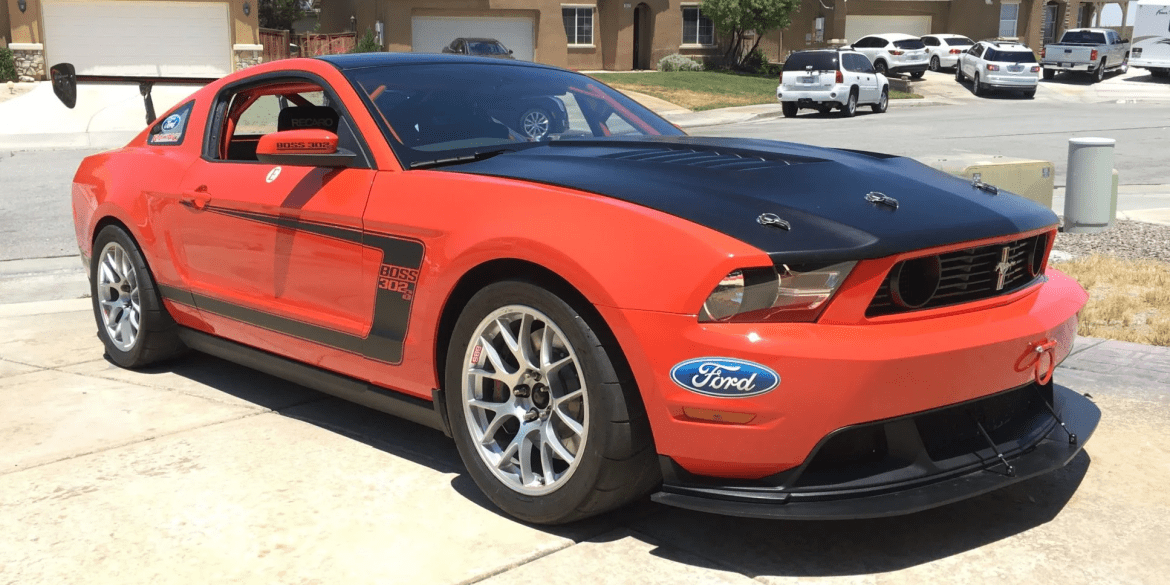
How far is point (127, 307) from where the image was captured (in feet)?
18.5

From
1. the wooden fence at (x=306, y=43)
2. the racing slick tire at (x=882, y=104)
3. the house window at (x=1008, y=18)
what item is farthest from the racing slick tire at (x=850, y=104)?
the house window at (x=1008, y=18)

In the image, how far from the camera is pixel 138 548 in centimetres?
355

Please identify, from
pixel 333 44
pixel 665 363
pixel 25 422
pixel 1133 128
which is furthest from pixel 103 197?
pixel 333 44

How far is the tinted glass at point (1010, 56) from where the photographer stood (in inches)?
1453

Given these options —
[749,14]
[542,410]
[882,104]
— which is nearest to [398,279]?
[542,410]

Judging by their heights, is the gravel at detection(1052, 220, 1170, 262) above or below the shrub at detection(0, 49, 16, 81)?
below

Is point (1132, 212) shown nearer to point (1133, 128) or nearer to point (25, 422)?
point (25, 422)

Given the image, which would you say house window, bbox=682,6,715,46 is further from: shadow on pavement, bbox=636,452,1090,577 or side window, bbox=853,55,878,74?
shadow on pavement, bbox=636,452,1090,577

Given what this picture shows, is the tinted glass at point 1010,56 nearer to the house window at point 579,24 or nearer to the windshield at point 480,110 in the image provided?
the house window at point 579,24

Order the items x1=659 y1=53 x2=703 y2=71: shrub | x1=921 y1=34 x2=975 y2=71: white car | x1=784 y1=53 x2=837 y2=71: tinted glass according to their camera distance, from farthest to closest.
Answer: x1=921 y1=34 x2=975 y2=71: white car → x1=659 y1=53 x2=703 y2=71: shrub → x1=784 y1=53 x2=837 y2=71: tinted glass

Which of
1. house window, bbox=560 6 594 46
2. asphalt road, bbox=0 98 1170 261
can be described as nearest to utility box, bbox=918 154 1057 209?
asphalt road, bbox=0 98 1170 261

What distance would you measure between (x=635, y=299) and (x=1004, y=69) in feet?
121

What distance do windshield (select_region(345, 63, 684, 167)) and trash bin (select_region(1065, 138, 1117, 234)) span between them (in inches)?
231

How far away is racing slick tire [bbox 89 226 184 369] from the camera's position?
Result: 5395 millimetres
